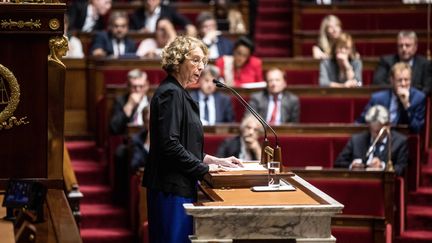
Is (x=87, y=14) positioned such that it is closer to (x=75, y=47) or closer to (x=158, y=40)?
(x=75, y=47)

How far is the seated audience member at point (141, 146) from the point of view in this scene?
5.03m

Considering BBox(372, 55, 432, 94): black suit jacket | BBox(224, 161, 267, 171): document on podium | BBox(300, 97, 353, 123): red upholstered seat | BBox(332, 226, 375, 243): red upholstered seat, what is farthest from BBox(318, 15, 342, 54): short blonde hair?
BBox(224, 161, 267, 171): document on podium

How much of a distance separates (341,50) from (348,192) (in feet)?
5.14

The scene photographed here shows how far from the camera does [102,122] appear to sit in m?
5.75

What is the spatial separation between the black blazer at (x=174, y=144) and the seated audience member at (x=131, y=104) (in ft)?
7.74

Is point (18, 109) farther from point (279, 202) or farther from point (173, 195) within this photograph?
point (279, 202)

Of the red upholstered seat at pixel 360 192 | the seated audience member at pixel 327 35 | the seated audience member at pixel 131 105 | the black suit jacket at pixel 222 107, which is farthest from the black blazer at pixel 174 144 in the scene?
the seated audience member at pixel 327 35

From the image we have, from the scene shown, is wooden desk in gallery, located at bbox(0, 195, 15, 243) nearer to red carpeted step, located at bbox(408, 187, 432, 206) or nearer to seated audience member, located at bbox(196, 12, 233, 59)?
red carpeted step, located at bbox(408, 187, 432, 206)

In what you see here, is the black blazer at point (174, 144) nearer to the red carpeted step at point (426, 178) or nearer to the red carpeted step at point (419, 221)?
the red carpeted step at point (419, 221)

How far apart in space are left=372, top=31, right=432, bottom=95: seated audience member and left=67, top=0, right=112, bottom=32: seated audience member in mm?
2000

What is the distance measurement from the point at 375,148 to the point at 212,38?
175cm

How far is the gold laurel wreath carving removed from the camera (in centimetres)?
314

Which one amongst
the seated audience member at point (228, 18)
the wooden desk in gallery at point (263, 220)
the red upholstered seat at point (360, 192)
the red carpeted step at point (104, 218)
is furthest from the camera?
the seated audience member at point (228, 18)

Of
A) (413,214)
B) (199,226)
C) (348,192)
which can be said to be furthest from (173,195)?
(413,214)
